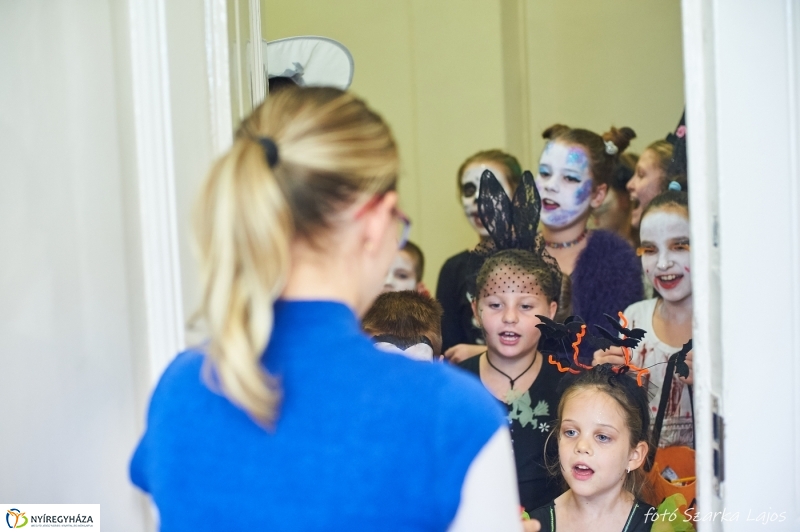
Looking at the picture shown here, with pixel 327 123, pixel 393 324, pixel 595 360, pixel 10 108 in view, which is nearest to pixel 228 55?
pixel 10 108

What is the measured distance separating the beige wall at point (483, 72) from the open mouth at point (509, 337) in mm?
1283

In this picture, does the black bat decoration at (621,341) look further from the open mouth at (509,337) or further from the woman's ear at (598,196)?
the woman's ear at (598,196)

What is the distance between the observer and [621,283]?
211cm

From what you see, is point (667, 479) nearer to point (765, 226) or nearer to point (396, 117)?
point (765, 226)

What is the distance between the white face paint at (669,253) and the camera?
189 centimetres

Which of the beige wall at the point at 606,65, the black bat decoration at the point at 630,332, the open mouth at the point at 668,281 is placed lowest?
the black bat decoration at the point at 630,332

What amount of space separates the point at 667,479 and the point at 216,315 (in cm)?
135

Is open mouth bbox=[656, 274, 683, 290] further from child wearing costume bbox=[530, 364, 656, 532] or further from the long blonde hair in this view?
the long blonde hair

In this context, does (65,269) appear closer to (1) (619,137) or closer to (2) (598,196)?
(2) (598,196)

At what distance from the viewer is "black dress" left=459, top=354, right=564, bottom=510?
1.82 m

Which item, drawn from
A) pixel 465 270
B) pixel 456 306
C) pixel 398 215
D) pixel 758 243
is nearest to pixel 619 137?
pixel 465 270

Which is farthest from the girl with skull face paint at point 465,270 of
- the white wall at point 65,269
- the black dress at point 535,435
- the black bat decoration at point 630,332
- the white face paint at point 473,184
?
the white wall at point 65,269

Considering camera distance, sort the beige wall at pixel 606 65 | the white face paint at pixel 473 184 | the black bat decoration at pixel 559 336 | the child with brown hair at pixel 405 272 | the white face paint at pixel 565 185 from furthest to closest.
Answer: the beige wall at pixel 606 65 → the child with brown hair at pixel 405 272 → the white face paint at pixel 473 184 → the white face paint at pixel 565 185 → the black bat decoration at pixel 559 336

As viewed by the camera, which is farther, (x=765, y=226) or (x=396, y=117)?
(x=396, y=117)
